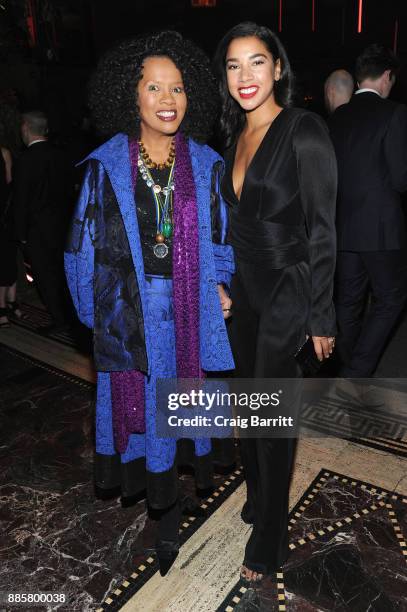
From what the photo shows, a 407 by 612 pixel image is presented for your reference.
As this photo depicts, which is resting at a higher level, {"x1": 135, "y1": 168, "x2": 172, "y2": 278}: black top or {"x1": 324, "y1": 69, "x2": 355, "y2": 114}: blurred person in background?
{"x1": 324, "y1": 69, "x2": 355, "y2": 114}: blurred person in background

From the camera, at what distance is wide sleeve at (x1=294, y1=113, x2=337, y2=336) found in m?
1.83

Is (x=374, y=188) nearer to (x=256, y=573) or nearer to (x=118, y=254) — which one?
(x=118, y=254)

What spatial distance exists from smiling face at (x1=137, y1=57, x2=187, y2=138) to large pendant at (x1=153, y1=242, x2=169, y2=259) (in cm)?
→ 41

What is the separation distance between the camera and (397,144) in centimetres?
310

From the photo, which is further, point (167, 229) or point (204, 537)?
point (204, 537)

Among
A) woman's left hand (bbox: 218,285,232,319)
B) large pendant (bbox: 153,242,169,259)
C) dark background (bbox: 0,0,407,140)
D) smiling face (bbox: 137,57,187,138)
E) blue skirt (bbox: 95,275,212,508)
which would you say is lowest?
blue skirt (bbox: 95,275,212,508)

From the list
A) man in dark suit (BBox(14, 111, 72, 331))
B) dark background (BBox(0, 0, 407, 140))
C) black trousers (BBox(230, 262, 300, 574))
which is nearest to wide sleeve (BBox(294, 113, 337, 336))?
black trousers (BBox(230, 262, 300, 574))

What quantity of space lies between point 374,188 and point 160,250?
1.76 m

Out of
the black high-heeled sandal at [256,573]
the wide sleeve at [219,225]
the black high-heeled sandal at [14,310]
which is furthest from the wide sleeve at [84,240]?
the black high-heeled sandal at [14,310]

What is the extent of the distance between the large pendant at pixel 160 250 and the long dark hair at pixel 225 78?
0.54 meters

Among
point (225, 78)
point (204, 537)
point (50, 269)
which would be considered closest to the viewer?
point (225, 78)

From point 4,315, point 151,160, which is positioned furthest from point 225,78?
point 4,315

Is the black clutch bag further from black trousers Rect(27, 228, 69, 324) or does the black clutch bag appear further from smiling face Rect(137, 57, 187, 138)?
black trousers Rect(27, 228, 69, 324)

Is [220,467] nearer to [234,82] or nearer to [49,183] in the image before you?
[234,82]
